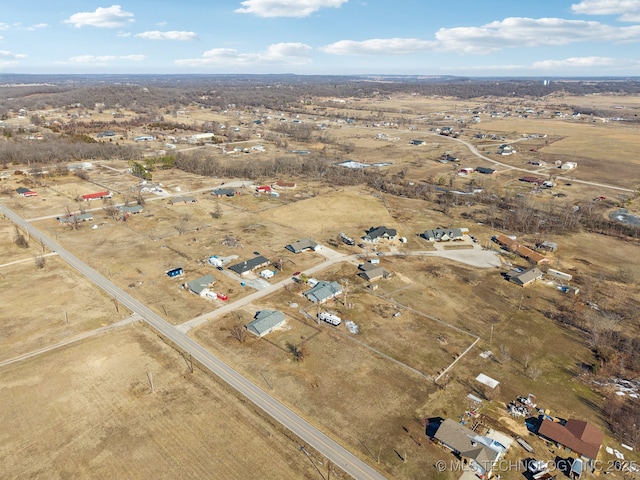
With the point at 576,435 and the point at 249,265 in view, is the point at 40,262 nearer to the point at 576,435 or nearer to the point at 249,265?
the point at 249,265

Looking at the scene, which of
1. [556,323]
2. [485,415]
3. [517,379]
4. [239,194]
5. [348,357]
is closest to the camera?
[485,415]

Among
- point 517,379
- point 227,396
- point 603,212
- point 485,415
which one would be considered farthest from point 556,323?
point 603,212

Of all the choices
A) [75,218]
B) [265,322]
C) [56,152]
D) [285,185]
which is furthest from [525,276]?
[56,152]

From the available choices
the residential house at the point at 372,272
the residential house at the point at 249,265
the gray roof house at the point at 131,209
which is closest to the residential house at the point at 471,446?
the residential house at the point at 372,272

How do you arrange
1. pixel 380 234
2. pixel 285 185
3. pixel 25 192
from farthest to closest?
pixel 285 185 → pixel 25 192 → pixel 380 234

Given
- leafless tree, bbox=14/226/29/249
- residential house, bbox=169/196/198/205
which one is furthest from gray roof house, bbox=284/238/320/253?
leafless tree, bbox=14/226/29/249

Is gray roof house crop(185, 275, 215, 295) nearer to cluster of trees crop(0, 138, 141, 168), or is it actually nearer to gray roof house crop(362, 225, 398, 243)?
gray roof house crop(362, 225, 398, 243)

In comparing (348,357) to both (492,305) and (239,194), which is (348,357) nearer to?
(492,305)
